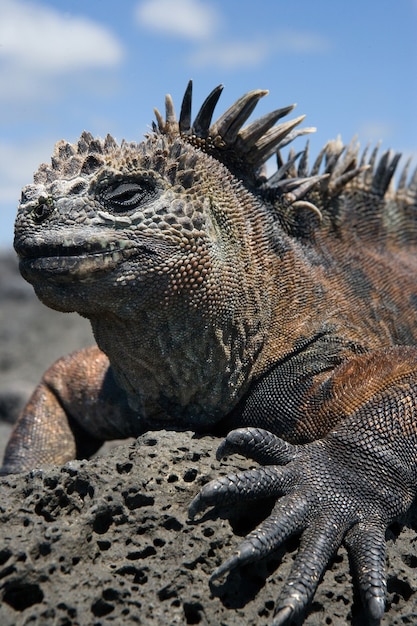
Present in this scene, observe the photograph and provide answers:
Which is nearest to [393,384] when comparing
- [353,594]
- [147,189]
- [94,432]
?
[353,594]

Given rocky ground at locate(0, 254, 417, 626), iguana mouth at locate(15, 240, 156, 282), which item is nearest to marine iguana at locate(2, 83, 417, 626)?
iguana mouth at locate(15, 240, 156, 282)

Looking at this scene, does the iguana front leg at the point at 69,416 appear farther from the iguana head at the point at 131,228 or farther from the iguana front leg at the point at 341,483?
the iguana front leg at the point at 341,483

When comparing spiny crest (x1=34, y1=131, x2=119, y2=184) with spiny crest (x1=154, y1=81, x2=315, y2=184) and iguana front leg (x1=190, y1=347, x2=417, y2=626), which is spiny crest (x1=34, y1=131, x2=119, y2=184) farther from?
iguana front leg (x1=190, y1=347, x2=417, y2=626)

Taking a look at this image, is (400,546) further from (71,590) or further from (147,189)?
(147,189)

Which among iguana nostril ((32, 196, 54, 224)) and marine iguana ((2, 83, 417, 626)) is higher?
iguana nostril ((32, 196, 54, 224))

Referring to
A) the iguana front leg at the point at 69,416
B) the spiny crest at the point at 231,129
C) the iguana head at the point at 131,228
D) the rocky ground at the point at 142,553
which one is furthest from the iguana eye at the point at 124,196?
the iguana front leg at the point at 69,416

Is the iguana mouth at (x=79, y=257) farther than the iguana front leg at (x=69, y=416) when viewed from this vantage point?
No
